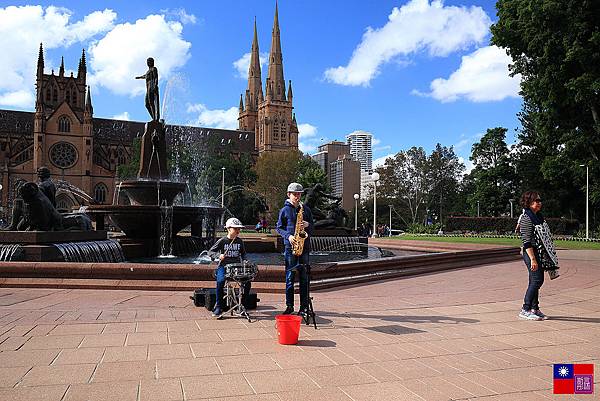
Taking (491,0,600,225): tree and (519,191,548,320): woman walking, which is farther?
(491,0,600,225): tree

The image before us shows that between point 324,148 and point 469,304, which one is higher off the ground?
point 324,148

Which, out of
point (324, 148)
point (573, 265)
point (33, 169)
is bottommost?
point (573, 265)

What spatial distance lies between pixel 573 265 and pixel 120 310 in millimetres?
14645

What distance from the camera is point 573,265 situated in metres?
16.7

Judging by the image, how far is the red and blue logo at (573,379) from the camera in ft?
14.3

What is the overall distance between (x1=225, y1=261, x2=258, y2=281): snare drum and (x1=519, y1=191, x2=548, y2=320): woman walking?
3.92 metres

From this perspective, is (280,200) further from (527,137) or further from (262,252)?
(262,252)

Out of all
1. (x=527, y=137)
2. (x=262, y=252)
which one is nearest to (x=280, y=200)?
(x=527, y=137)

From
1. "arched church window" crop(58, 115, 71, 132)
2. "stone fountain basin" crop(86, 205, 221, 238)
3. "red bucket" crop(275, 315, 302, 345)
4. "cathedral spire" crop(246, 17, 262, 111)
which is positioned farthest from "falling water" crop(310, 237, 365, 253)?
"cathedral spire" crop(246, 17, 262, 111)

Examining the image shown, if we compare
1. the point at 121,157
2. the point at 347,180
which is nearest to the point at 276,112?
the point at 347,180

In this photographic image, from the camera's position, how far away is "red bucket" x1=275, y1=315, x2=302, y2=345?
18.4ft

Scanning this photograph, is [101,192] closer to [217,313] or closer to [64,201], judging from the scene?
[64,201]

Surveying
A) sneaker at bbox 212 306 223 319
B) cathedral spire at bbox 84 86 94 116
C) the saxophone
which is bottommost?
sneaker at bbox 212 306 223 319

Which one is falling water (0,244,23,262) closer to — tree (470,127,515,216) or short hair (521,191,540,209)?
short hair (521,191,540,209)
